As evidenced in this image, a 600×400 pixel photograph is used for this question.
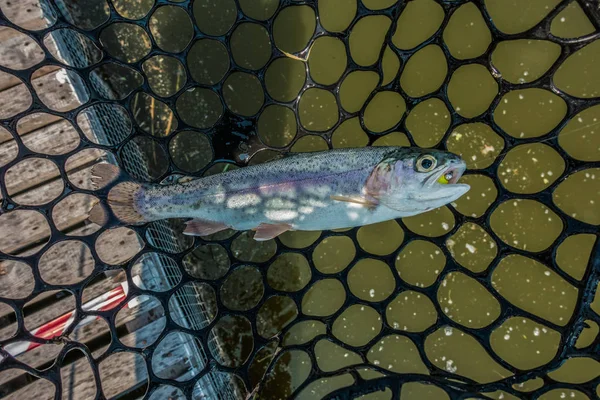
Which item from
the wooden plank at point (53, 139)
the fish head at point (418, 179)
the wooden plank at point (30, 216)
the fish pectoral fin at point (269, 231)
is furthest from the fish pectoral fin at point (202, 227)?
the wooden plank at point (53, 139)

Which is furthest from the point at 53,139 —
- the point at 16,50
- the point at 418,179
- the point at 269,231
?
the point at 418,179

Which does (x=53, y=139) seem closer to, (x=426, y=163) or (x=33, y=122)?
(x=33, y=122)

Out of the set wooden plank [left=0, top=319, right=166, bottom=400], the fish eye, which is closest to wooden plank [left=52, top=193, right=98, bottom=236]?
wooden plank [left=0, top=319, right=166, bottom=400]

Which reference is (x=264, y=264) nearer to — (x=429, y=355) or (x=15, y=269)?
(x=429, y=355)

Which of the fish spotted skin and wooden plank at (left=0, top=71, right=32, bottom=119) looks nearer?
the fish spotted skin

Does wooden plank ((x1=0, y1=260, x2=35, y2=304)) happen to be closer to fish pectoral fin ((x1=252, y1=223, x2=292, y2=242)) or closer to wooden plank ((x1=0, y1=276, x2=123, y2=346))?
wooden plank ((x1=0, y1=276, x2=123, y2=346))

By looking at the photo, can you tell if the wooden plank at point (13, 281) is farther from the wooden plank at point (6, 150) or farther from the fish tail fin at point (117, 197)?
the fish tail fin at point (117, 197)
